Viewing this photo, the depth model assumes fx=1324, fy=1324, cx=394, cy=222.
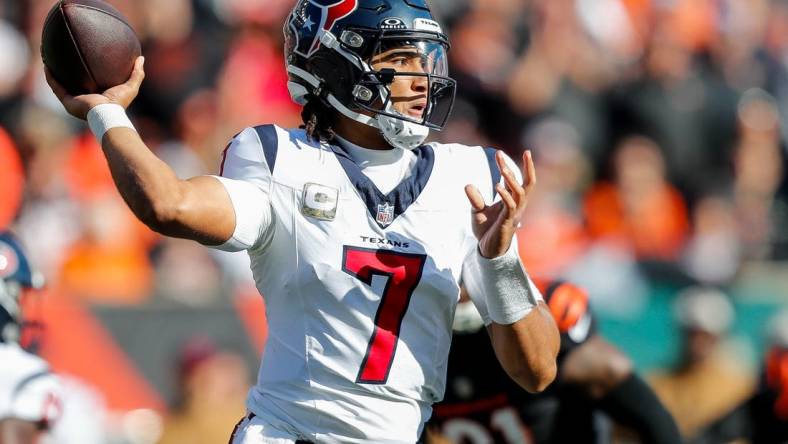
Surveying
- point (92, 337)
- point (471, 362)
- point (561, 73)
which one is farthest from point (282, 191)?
point (561, 73)

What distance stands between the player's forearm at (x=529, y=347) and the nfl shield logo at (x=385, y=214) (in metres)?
0.38

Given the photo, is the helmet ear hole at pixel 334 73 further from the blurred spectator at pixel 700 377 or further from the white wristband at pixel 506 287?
the blurred spectator at pixel 700 377

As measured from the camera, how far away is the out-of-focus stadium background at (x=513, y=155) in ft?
21.7

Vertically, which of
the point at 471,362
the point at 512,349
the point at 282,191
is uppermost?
the point at 282,191

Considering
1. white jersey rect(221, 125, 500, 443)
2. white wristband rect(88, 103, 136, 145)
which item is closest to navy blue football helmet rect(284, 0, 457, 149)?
white jersey rect(221, 125, 500, 443)

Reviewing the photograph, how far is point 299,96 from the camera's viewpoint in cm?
364

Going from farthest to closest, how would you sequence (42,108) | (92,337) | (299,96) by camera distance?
1. (42,108)
2. (92,337)
3. (299,96)

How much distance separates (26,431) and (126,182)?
1.82 metres

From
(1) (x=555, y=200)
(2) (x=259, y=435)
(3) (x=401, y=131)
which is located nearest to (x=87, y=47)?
(3) (x=401, y=131)

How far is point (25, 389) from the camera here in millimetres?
4465

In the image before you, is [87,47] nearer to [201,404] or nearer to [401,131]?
[401,131]

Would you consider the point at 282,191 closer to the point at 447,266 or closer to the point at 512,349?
the point at 447,266

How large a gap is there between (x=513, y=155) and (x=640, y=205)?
89cm

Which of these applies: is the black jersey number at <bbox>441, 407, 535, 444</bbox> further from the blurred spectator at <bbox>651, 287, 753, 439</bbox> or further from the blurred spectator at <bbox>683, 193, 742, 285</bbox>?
the blurred spectator at <bbox>683, 193, 742, 285</bbox>
